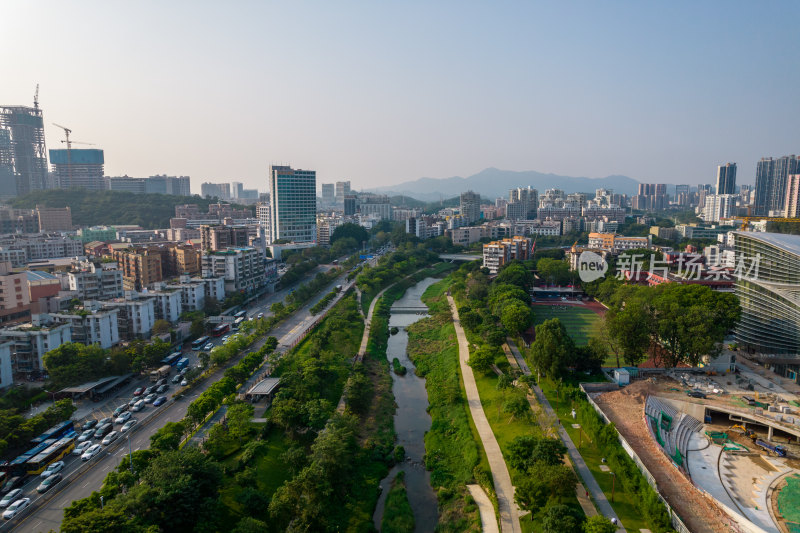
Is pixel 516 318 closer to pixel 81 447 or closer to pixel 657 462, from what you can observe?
pixel 657 462

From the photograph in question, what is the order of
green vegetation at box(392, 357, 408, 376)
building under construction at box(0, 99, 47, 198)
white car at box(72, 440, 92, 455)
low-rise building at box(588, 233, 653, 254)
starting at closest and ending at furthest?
1. white car at box(72, 440, 92, 455)
2. green vegetation at box(392, 357, 408, 376)
3. low-rise building at box(588, 233, 653, 254)
4. building under construction at box(0, 99, 47, 198)

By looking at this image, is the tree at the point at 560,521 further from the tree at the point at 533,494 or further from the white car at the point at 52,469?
the white car at the point at 52,469

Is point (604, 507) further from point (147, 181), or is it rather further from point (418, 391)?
point (147, 181)

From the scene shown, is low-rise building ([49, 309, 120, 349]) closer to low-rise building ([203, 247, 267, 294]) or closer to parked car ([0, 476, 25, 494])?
parked car ([0, 476, 25, 494])

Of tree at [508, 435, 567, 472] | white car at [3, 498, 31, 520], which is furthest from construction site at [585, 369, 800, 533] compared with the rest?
white car at [3, 498, 31, 520]

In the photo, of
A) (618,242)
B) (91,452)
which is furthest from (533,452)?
(618,242)

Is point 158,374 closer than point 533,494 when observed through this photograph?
No
